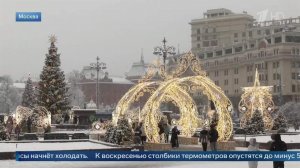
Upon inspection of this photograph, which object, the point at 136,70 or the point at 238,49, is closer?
the point at 238,49

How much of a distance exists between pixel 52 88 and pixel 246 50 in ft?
187

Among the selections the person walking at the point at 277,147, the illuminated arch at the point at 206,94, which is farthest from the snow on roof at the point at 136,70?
the person walking at the point at 277,147

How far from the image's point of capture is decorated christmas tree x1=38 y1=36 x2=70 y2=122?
55.2 meters

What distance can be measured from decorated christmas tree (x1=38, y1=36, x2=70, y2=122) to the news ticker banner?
40.6m

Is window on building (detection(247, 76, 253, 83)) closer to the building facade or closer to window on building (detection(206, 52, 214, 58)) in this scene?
the building facade

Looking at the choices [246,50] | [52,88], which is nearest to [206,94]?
[52,88]

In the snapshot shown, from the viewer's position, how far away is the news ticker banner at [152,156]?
14586mm

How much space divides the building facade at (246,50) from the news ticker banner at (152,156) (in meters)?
67.2

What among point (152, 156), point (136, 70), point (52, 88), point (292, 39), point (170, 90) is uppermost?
point (136, 70)

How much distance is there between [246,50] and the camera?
104375mm

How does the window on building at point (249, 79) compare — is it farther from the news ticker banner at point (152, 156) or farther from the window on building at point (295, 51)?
the news ticker banner at point (152, 156)

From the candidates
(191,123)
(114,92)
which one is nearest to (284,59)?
(191,123)

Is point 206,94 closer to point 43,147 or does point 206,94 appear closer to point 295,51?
point 43,147

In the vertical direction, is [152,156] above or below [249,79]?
below
